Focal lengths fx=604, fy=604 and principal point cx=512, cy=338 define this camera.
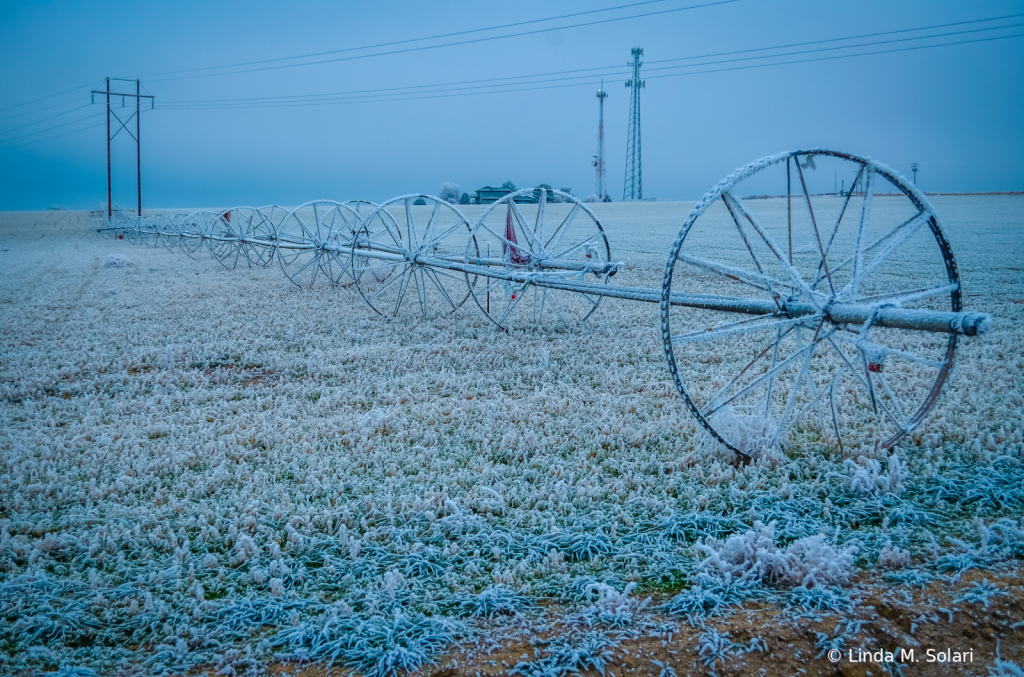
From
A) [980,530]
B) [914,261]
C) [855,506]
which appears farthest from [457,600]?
[914,261]

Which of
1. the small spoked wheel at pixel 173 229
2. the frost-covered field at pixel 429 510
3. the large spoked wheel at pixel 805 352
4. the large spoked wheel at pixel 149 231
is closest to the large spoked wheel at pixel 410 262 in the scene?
the frost-covered field at pixel 429 510

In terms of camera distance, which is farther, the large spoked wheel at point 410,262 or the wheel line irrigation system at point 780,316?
the large spoked wheel at point 410,262

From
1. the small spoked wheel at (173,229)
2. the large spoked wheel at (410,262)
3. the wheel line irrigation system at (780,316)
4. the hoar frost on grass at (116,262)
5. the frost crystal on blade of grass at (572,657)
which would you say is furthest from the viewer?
the small spoked wheel at (173,229)

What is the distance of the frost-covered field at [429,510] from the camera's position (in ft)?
6.34

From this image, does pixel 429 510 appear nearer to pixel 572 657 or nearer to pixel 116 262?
pixel 572 657

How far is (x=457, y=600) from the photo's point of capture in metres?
2.04

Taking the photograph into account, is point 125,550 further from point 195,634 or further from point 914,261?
point 914,261

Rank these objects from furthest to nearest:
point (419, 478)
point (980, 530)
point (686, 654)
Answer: point (419, 478)
point (980, 530)
point (686, 654)

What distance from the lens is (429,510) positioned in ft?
8.59

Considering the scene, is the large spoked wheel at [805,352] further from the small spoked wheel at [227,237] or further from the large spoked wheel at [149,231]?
the large spoked wheel at [149,231]

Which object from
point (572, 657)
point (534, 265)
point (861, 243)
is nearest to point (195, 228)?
point (534, 265)

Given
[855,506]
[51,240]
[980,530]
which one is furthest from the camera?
[51,240]

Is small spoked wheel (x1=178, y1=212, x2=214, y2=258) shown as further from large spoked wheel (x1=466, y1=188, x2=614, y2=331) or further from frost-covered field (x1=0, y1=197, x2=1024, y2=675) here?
frost-covered field (x1=0, y1=197, x2=1024, y2=675)

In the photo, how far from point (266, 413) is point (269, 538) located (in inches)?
60.3
